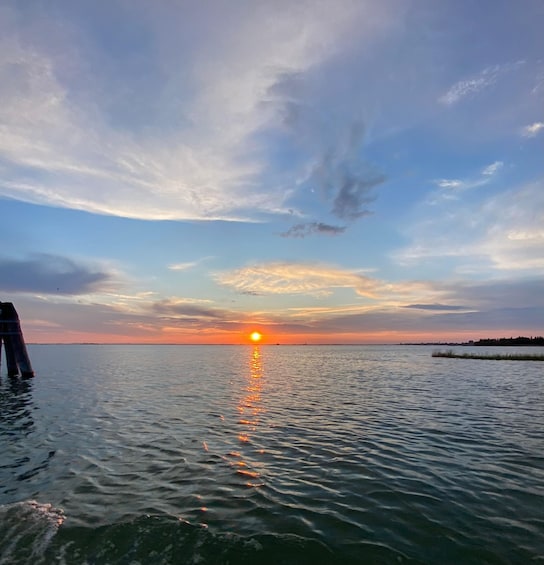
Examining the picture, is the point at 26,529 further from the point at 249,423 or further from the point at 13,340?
the point at 13,340

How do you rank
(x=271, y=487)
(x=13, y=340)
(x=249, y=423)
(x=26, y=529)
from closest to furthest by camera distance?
1. (x=26, y=529)
2. (x=271, y=487)
3. (x=249, y=423)
4. (x=13, y=340)

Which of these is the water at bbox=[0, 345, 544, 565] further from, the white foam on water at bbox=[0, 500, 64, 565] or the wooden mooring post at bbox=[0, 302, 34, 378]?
the wooden mooring post at bbox=[0, 302, 34, 378]

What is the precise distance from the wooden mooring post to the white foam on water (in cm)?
3990

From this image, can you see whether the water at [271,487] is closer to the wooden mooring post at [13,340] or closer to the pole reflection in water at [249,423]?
Result: the pole reflection in water at [249,423]

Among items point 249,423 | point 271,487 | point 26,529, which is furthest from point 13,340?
point 271,487

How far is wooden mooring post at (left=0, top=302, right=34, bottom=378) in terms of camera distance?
43656 mm

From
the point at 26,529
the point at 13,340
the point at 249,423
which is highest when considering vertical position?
the point at 13,340

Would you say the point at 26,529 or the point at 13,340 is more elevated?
the point at 13,340

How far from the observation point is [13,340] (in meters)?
45.6

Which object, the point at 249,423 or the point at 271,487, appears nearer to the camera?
the point at 271,487

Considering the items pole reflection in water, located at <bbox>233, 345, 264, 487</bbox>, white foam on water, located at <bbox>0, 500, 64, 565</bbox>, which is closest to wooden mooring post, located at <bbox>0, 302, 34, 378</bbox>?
pole reflection in water, located at <bbox>233, 345, 264, 487</bbox>

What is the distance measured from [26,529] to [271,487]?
7.25 meters

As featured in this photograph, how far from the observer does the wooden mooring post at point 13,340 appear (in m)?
43.7

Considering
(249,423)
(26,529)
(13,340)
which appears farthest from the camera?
(13,340)
